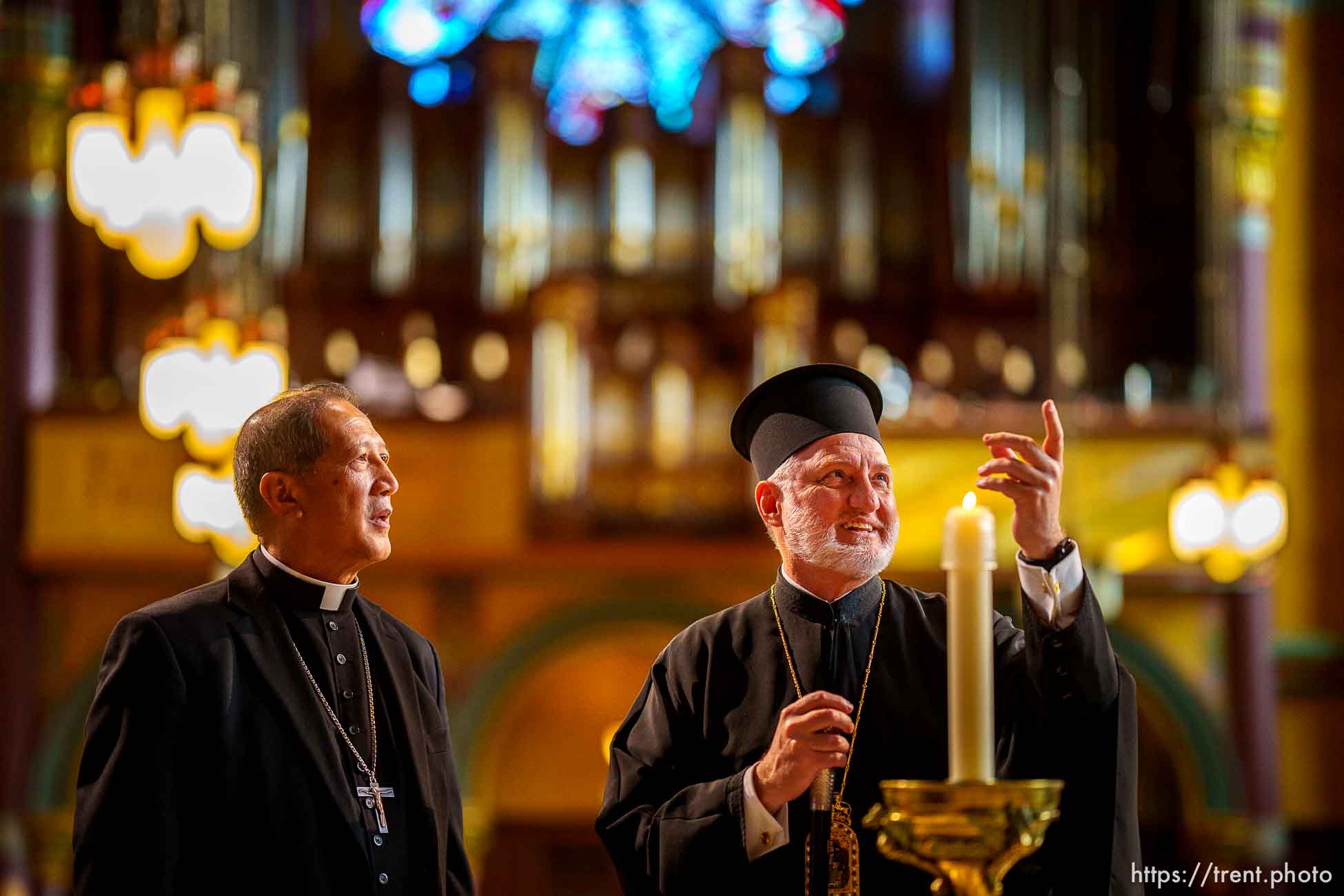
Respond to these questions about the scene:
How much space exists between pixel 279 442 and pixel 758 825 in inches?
40.4

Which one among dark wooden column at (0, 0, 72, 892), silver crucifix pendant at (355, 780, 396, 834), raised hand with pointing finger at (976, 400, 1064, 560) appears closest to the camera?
raised hand with pointing finger at (976, 400, 1064, 560)

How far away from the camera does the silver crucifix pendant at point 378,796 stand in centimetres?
304

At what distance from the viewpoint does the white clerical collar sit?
3.15 metres

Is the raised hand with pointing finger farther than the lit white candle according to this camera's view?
Yes

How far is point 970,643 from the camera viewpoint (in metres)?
2.16

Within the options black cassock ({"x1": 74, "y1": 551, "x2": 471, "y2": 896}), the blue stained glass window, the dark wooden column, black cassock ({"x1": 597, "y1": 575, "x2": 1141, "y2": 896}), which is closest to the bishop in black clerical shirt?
black cassock ({"x1": 74, "y1": 551, "x2": 471, "y2": 896})

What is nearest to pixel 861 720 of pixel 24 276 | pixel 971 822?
pixel 971 822

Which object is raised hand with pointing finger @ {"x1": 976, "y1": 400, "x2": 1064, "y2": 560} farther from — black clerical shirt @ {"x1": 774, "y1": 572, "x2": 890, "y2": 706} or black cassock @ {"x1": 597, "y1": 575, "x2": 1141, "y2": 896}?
black clerical shirt @ {"x1": 774, "y1": 572, "x2": 890, "y2": 706}

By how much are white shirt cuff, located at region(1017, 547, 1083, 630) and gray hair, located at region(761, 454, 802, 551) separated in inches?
18.3

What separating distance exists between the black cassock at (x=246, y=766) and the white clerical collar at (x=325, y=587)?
0.05 feet

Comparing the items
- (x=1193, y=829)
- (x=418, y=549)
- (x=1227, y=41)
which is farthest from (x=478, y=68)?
(x=1193, y=829)

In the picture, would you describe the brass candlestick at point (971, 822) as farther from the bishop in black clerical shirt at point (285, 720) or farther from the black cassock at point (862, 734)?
the bishop in black clerical shirt at point (285, 720)

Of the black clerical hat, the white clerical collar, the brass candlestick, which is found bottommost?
the brass candlestick

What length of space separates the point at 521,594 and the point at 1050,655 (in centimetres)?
898
